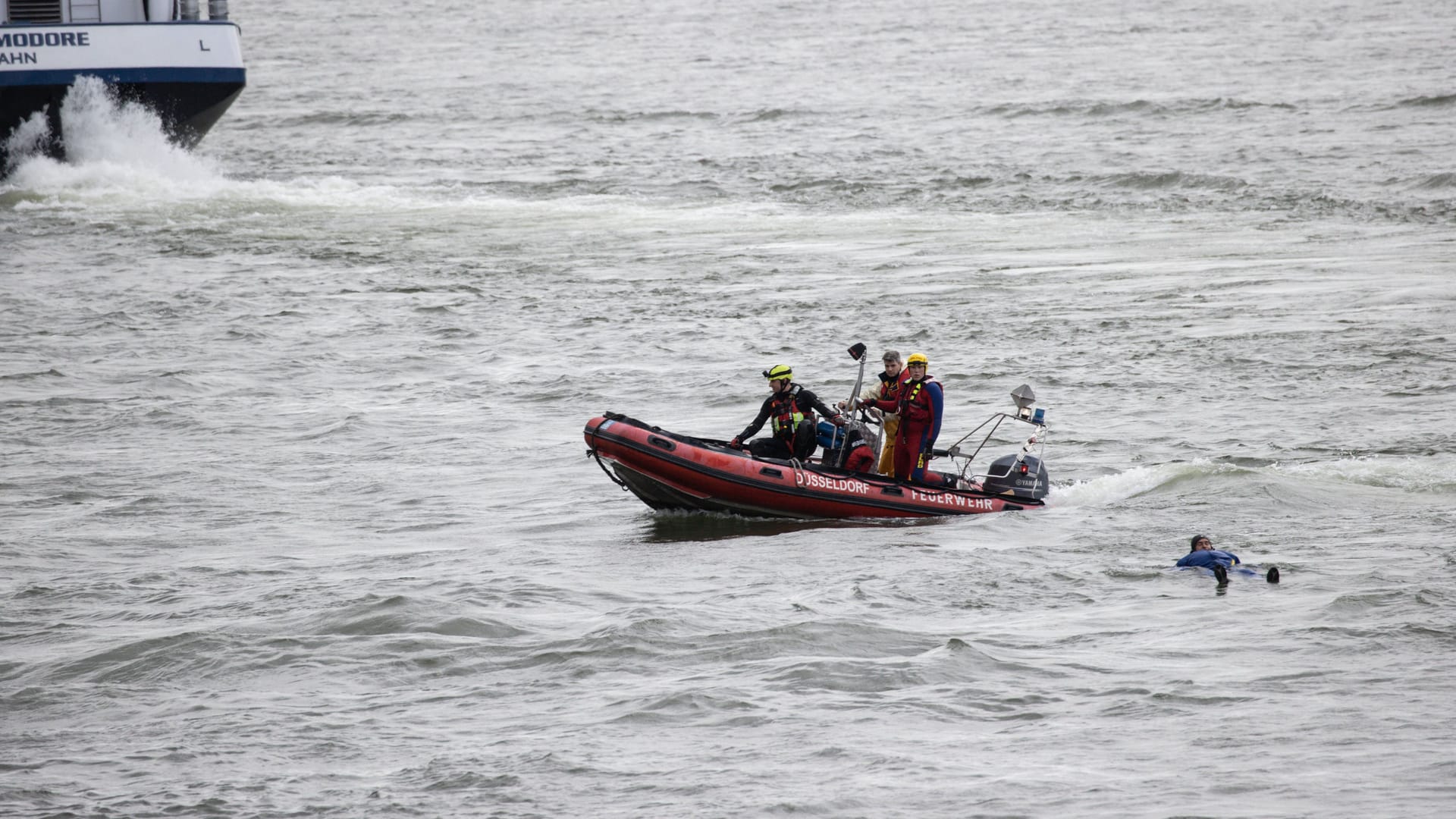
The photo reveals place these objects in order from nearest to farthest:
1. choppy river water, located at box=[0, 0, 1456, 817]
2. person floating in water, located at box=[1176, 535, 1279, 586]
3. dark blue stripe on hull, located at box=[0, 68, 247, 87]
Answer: choppy river water, located at box=[0, 0, 1456, 817] < person floating in water, located at box=[1176, 535, 1279, 586] < dark blue stripe on hull, located at box=[0, 68, 247, 87]

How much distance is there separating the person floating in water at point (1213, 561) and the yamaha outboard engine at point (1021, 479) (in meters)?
2.16

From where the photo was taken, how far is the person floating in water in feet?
35.8

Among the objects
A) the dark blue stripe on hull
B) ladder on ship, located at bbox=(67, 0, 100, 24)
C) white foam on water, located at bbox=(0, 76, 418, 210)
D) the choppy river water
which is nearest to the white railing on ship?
the dark blue stripe on hull

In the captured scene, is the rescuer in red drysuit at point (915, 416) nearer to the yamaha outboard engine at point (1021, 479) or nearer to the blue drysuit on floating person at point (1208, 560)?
the yamaha outboard engine at point (1021, 479)

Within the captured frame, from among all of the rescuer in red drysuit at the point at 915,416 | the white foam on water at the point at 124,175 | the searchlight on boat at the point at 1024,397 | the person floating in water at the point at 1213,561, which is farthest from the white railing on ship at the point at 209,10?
the person floating in water at the point at 1213,561

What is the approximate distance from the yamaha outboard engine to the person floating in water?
84.9 inches

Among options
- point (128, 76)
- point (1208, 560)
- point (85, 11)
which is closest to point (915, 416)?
point (1208, 560)

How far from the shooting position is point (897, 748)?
8.73m

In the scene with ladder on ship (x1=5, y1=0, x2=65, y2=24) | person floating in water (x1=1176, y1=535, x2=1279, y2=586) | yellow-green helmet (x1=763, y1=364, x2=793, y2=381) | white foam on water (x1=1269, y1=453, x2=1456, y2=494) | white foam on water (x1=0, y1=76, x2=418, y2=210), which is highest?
ladder on ship (x1=5, y1=0, x2=65, y2=24)

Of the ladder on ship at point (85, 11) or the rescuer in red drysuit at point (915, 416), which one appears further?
the ladder on ship at point (85, 11)

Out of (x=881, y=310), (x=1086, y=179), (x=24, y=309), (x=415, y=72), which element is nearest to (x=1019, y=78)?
(x=1086, y=179)

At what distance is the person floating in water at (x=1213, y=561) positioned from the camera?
429 inches

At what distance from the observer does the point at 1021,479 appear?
13414mm

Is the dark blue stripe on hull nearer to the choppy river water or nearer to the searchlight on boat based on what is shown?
the choppy river water
